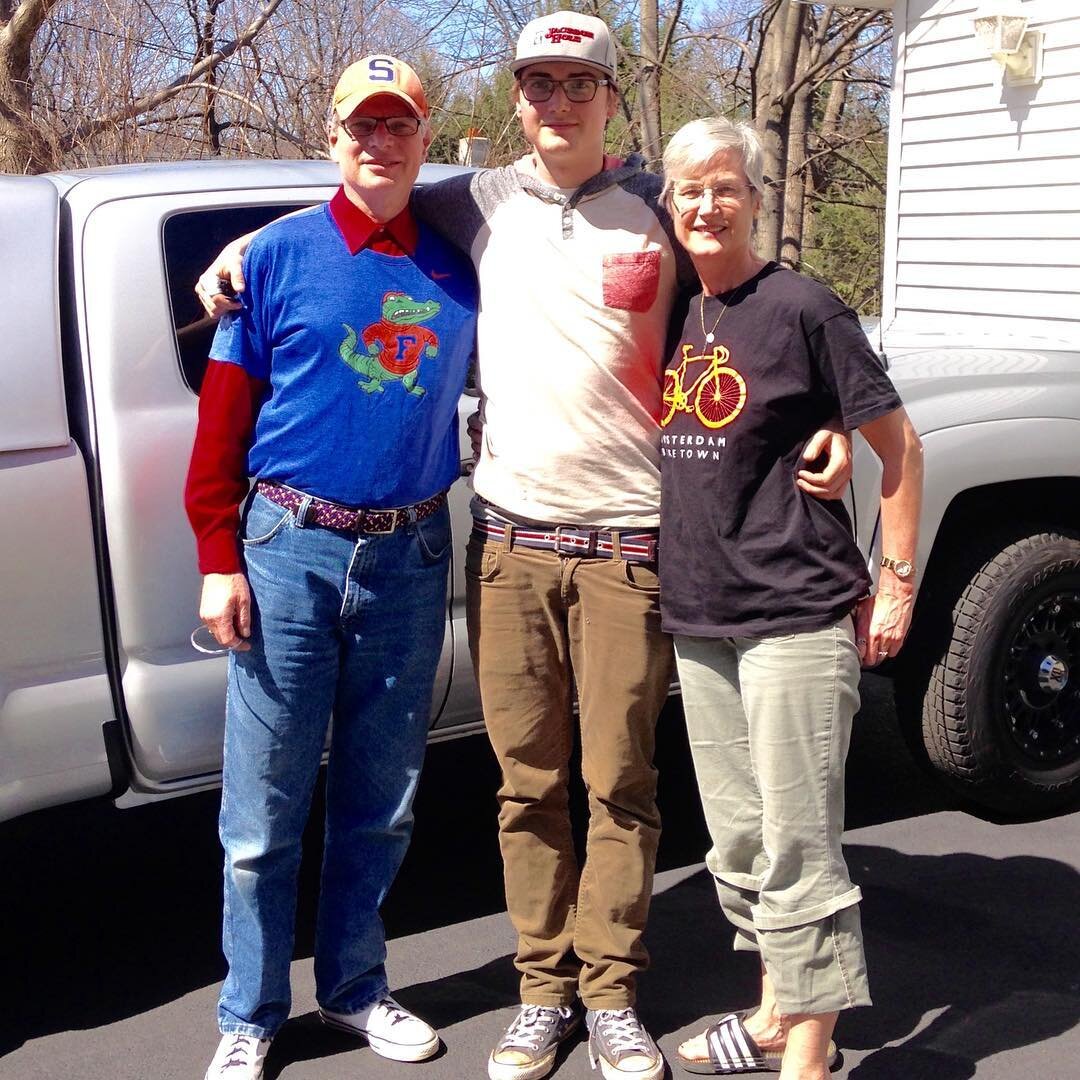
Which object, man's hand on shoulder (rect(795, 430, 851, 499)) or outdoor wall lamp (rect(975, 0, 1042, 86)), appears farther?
outdoor wall lamp (rect(975, 0, 1042, 86))

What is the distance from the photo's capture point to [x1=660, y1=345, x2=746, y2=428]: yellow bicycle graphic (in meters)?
2.46

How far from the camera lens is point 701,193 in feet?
8.07

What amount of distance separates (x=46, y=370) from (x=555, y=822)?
1.35 metres

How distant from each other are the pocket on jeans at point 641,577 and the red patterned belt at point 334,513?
1.39 ft

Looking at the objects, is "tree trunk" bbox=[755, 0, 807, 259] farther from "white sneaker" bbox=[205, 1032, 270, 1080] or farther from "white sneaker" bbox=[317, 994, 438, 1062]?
"white sneaker" bbox=[205, 1032, 270, 1080]

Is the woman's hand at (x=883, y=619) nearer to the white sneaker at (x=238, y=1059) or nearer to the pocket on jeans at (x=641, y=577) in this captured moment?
the pocket on jeans at (x=641, y=577)

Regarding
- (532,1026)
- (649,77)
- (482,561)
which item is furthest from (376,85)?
(649,77)

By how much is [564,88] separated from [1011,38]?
5481 millimetres

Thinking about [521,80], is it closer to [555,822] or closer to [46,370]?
[46,370]

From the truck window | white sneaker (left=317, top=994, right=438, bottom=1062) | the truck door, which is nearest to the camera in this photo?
the truck door

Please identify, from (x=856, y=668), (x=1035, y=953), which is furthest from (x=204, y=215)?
(x=1035, y=953)

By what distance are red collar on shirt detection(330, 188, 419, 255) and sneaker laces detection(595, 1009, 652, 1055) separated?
1.53 metres

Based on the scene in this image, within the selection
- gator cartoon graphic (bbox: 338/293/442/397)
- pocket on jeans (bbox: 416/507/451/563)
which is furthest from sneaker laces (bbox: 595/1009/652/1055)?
gator cartoon graphic (bbox: 338/293/442/397)

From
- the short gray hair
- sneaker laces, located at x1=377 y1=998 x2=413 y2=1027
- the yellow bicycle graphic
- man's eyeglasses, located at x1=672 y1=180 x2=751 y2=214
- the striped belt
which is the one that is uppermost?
the short gray hair
